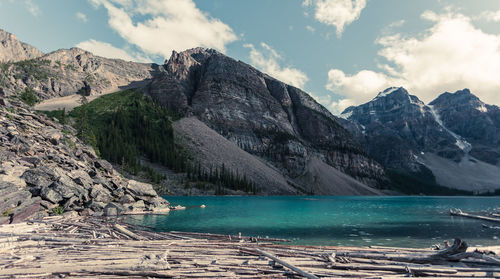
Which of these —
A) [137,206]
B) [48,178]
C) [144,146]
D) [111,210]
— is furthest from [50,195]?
[144,146]

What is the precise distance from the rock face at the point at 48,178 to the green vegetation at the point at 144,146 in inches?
2860

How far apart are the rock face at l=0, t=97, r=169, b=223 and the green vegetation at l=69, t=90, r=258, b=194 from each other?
72638 millimetres

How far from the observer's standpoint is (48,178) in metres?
31.8

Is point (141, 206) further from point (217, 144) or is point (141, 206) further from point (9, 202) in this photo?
point (217, 144)

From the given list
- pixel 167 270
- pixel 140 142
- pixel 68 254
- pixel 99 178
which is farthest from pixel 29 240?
pixel 140 142

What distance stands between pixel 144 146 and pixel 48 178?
134598 mm

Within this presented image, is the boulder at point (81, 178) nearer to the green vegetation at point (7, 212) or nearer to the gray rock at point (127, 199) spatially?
the gray rock at point (127, 199)

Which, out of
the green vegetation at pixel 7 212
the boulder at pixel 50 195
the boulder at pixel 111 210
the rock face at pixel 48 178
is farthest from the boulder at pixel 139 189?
the green vegetation at pixel 7 212

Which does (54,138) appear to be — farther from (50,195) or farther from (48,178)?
(50,195)

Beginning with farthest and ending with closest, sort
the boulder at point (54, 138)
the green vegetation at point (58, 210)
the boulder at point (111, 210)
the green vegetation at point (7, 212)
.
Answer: the boulder at point (54, 138) < the boulder at point (111, 210) < the green vegetation at point (58, 210) < the green vegetation at point (7, 212)

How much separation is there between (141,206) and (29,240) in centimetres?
3216

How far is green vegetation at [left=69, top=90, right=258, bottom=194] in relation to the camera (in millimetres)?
132000

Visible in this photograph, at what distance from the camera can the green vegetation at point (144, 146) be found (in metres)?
132

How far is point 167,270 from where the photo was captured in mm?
8742
